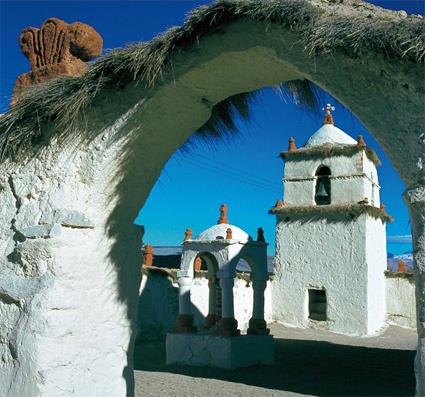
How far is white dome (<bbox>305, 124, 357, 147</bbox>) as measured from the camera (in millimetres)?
15656

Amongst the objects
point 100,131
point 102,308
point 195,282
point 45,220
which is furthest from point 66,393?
point 195,282

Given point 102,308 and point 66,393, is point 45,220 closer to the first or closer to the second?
point 102,308

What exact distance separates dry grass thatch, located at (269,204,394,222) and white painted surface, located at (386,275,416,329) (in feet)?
7.96

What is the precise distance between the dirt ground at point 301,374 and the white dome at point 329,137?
6.07m

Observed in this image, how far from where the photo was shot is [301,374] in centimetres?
837

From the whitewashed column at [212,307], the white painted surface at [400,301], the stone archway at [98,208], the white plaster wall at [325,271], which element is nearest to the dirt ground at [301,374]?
the whitewashed column at [212,307]

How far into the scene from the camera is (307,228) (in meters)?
15.0

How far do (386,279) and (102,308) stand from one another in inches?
580

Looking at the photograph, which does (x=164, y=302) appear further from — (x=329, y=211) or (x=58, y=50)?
(x=58, y=50)

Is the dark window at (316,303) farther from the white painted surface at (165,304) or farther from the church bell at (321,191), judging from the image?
the church bell at (321,191)

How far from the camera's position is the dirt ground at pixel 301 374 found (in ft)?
22.8

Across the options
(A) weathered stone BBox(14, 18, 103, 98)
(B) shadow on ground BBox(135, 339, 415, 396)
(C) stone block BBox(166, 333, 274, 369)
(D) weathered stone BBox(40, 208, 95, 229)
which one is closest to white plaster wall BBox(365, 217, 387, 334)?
(B) shadow on ground BBox(135, 339, 415, 396)

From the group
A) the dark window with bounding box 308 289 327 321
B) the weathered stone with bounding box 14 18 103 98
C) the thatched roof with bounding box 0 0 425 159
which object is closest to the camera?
the thatched roof with bounding box 0 0 425 159

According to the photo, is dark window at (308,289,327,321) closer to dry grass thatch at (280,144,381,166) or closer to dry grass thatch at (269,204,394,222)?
dry grass thatch at (269,204,394,222)
